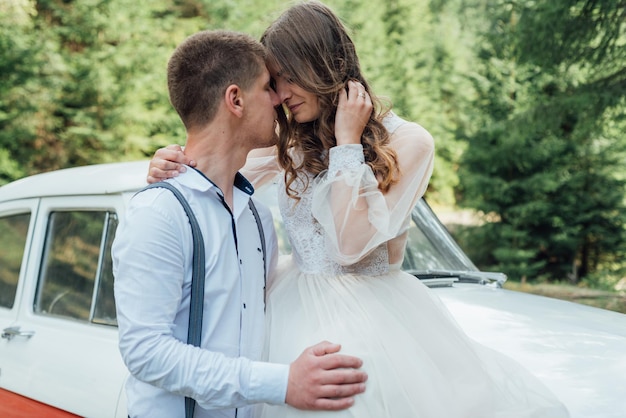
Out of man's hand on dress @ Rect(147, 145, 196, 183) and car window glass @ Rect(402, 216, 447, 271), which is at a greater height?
man's hand on dress @ Rect(147, 145, 196, 183)

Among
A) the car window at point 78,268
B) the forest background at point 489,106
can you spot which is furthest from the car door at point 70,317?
the forest background at point 489,106

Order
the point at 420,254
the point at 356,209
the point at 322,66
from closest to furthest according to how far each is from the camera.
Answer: the point at 356,209 → the point at 322,66 → the point at 420,254

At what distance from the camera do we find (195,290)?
1.95 meters

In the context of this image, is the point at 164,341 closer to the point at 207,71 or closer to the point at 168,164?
the point at 168,164

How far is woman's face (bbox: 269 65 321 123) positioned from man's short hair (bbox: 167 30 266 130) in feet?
0.52

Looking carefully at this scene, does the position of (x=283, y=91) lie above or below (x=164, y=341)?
above

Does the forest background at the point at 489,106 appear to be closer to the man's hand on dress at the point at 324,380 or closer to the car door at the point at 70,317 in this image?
the car door at the point at 70,317

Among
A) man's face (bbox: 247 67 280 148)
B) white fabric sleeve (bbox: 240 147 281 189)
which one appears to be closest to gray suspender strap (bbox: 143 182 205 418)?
man's face (bbox: 247 67 280 148)

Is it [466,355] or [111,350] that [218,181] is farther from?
[111,350]

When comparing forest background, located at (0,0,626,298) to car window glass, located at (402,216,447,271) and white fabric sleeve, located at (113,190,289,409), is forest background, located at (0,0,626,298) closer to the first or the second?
car window glass, located at (402,216,447,271)

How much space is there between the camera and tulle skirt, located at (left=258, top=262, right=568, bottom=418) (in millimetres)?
1918

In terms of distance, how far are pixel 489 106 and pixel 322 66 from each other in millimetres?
12432

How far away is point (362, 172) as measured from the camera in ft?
6.92

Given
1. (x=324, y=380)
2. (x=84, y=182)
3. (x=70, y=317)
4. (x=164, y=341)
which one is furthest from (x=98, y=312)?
(x=324, y=380)
